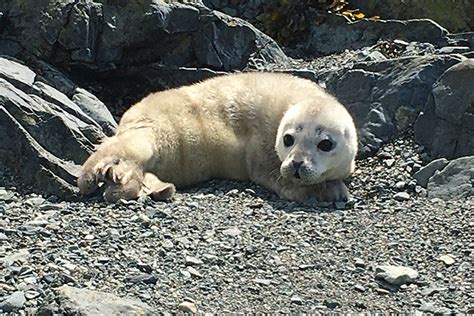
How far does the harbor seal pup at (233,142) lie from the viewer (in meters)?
6.82

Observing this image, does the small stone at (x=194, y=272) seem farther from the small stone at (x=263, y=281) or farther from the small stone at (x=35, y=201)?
the small stone at (x=35, y=201)

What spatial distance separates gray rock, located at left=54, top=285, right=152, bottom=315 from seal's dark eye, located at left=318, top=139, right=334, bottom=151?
2.98 m

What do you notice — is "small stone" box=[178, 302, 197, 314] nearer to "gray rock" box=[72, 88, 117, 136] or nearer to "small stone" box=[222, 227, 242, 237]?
"small stone" box=[222, 227, 242, 237]

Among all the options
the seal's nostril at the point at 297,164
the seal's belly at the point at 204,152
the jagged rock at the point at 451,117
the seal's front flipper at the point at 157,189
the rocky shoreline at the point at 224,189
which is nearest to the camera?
the rocky shoreline at the point at 224,189

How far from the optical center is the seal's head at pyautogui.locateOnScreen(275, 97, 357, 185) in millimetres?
6906

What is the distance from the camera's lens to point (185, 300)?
15.3ft

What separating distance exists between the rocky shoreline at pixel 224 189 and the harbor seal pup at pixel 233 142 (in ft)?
0.67

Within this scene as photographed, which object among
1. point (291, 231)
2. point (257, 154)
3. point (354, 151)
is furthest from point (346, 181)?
point (291, 231)

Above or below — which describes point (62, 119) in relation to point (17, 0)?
below

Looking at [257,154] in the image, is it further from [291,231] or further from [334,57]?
[334,57]

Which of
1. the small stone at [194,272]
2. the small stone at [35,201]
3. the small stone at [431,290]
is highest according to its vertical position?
the small stone at [194,272]

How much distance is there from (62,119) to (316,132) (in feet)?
6.87

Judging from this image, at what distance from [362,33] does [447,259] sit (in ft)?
19.9

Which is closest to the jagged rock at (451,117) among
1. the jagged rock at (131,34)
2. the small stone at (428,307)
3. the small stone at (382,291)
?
the jagged rock at (131,34)
